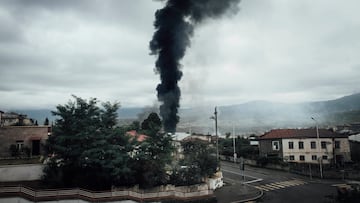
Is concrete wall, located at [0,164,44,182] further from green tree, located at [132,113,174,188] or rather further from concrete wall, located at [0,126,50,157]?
green tree, located at [132,113,174,188]

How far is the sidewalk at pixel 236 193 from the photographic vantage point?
103 feet

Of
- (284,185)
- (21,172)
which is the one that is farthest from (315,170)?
(21,172)

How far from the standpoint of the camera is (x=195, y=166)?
34438 mm

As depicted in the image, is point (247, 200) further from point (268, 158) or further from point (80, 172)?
point (268, 158)

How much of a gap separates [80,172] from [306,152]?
3945cm

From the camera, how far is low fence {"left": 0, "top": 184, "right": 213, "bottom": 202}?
26.9 meters

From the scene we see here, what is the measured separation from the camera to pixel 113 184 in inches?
1191

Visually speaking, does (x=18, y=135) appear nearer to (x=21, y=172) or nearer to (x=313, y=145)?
(x=21, y=172)

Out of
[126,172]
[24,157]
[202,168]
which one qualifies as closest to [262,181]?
[202,168]

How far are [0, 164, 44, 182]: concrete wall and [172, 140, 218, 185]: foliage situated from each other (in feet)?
42.9

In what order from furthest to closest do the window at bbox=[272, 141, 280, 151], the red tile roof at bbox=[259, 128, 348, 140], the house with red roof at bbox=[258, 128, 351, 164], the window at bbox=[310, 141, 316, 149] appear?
the window at bbox=[272, 141, 280, 151] < the red tile roof at bbox=[259, 128, 348, 140] < the window at bbox=[310, 141, 316, 149] < the house with red roof at bbox=[258, 128, 351, 164]

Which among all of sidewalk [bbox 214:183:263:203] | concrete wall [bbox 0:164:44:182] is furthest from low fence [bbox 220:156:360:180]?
concrete wall [bbox 0:164:44:182]

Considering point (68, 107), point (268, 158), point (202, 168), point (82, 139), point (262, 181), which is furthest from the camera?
point (268, 158)

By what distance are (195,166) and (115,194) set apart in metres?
9.40
